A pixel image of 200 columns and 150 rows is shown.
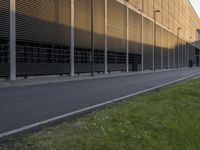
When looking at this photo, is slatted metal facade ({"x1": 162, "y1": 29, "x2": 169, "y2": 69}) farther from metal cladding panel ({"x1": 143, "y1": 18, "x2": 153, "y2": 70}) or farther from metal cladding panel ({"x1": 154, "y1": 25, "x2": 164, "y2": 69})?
metal cladding panel ({"x1": 143, "y1": 18, "x2": 153, "y2": 70})

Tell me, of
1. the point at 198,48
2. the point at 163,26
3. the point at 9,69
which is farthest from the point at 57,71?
the point at 198,48

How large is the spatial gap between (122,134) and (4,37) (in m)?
23.4

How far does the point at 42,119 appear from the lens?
9703mm

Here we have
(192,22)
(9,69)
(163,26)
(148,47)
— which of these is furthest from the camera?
(192,22)

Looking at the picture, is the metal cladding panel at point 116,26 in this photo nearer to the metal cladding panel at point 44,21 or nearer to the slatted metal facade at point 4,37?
the metal cladding panel at point 44,21

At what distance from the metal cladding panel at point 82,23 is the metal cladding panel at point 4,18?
12.9m

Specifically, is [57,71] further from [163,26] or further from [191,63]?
[191,63]

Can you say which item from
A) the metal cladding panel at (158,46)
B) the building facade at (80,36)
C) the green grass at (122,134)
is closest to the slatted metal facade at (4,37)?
the building facade at (80,36)

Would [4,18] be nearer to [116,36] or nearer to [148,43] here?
[116,36]

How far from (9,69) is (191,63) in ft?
370

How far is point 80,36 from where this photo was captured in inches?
1711

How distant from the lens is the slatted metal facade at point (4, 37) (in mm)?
29353

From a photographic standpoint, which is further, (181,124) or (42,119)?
(42,119)

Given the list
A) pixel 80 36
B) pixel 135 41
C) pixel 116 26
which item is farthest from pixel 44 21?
pixel 135 41
